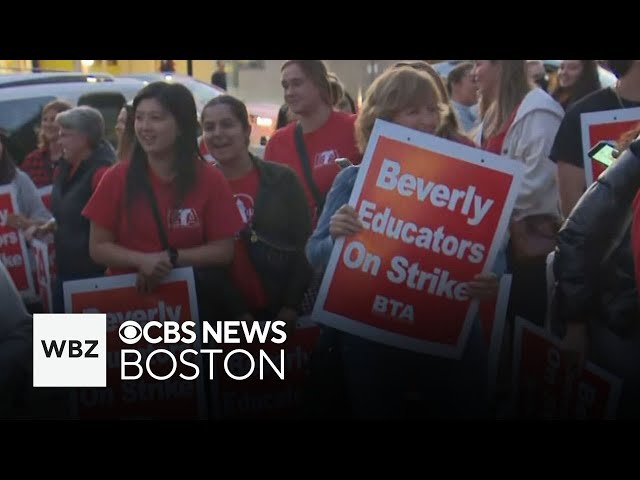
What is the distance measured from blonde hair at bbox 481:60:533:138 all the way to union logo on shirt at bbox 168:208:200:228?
108cm

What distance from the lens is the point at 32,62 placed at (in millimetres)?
4059

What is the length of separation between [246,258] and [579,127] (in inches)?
49.3

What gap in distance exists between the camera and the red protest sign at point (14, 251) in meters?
3.69

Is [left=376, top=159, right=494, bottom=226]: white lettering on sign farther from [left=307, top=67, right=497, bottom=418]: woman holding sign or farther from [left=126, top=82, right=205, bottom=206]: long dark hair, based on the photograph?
[left=126, top=82, right=205, bottom=206]: long dark hair

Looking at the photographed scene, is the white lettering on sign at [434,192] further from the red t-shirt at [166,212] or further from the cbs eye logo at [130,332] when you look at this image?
the cbs eye logo at [130,332]

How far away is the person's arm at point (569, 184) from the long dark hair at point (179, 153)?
125cm

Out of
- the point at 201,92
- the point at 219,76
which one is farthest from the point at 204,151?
the point at 219,76

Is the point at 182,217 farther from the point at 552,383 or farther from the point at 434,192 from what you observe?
the point at 552,383

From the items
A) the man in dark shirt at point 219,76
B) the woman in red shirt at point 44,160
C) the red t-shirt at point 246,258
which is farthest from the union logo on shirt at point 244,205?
the woman in red shirt at point 44,160

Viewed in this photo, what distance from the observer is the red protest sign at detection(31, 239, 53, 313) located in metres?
3.67

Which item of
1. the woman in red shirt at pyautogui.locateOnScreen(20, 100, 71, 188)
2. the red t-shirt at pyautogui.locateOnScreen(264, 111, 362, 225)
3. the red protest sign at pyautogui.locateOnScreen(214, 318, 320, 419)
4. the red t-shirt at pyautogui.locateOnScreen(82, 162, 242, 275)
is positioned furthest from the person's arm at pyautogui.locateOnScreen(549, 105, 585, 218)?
the woman in red shirt at pyautogui.locateOnScreen(20, 100, 71, 188)

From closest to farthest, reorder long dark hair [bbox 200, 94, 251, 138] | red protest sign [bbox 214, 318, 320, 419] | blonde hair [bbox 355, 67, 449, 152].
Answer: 1. blonde hair [bbox 355, 67, 449, 152]
2. long dark hair [bbox 200, 94, 251, 138]
3. red protest sign [bbox 214, 318, 320, 419]
